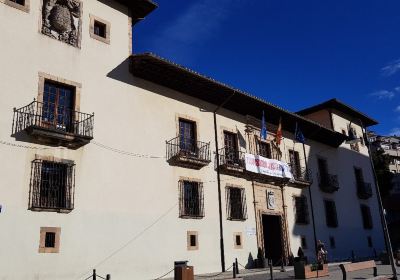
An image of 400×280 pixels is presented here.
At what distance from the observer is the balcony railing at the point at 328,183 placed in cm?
2697

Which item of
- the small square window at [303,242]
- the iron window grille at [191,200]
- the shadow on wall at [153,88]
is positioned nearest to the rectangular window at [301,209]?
the small square window at [303,242]

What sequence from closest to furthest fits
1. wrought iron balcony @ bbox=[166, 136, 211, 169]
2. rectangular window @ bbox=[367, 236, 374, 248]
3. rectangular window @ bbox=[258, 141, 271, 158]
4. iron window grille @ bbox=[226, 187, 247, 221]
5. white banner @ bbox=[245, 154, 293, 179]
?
1. wrought iron balcony @ bbox=[166, 136, 211, 169]
2. iron window grille @ bbox=[226, 187, 247, 221]
3. white banner @ bbox=[245, 154, 293, 179]
4. rectangular window @ bbox=[258, 141, 271, 158]
5. rectangular window @ bbox=[367, 236, 374, 248]

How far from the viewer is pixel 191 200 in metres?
18.4

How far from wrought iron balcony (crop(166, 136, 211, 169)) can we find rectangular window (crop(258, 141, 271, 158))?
4.44 metres

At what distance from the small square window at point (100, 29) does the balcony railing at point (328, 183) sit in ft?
55.3

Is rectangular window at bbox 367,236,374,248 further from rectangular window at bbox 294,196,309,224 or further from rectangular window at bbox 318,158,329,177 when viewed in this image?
rectangular window at bbox 294,196,309,224

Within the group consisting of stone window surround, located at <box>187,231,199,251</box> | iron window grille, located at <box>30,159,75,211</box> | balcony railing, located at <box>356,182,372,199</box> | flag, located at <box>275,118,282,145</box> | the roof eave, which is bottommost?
stone window surround, located at <box>187,231,199,251</box>

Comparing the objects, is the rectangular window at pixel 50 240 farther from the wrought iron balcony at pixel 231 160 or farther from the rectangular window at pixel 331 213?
the rectangular window at pixel 331 213

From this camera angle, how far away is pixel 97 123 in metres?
15.6

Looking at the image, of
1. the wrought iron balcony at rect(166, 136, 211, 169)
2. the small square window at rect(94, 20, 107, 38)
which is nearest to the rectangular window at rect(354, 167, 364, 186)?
the wrought iron balcony at rect(166, 136, 211, 169)

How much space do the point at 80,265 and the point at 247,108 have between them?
41.0 ft

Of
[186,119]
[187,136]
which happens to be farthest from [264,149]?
[186,119]

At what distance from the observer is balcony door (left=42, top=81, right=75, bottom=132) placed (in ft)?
47.2

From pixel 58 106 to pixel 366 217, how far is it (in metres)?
25.0
